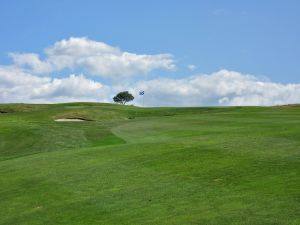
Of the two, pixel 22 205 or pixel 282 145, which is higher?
pixel 282 145

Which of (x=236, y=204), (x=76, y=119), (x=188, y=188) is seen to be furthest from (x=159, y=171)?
(x=76, y=119)

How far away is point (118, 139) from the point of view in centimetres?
3816

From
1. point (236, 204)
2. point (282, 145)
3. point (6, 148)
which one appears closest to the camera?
point (236, 204)

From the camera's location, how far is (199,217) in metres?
13.8

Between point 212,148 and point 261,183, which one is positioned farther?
point 212,148

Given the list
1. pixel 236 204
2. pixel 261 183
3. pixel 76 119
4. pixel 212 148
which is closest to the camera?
pixel 236 204

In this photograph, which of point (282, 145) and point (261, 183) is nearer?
point (261, 183)

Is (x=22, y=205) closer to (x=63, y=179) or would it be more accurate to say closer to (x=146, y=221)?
(x=63, y=179)

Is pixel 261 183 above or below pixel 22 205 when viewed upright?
above

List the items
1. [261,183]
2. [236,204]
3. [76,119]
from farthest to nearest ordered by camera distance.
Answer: [76,119] → [261,183] → [236,204]

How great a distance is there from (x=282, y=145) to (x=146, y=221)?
1146cm

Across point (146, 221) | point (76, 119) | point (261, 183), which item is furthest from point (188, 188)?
point (76, 119)

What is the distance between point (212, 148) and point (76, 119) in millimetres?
52365

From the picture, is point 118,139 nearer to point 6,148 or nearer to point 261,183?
point 6,148
